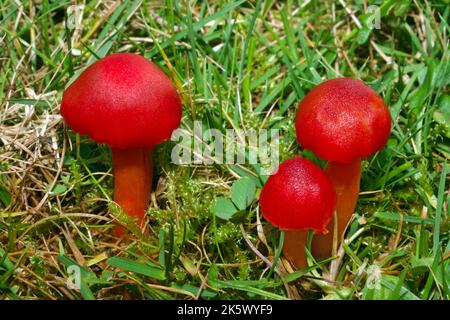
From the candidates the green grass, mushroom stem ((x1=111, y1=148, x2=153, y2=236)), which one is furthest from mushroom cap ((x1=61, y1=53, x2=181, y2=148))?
the green grass

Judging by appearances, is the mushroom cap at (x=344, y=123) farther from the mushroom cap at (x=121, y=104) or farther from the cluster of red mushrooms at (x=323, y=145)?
the mushroom cap at (x=121, y=104)

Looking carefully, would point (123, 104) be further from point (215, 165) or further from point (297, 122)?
point (215, 165)

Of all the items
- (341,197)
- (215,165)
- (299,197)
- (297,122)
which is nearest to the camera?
(299,197)

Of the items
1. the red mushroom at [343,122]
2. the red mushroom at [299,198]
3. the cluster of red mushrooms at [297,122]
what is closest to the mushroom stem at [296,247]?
the cluster of red mushrooms at [297,122]

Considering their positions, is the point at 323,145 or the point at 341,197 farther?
the point at 341,197

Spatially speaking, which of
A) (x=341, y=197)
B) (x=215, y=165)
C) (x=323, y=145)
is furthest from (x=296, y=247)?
(x=215, y=165)
